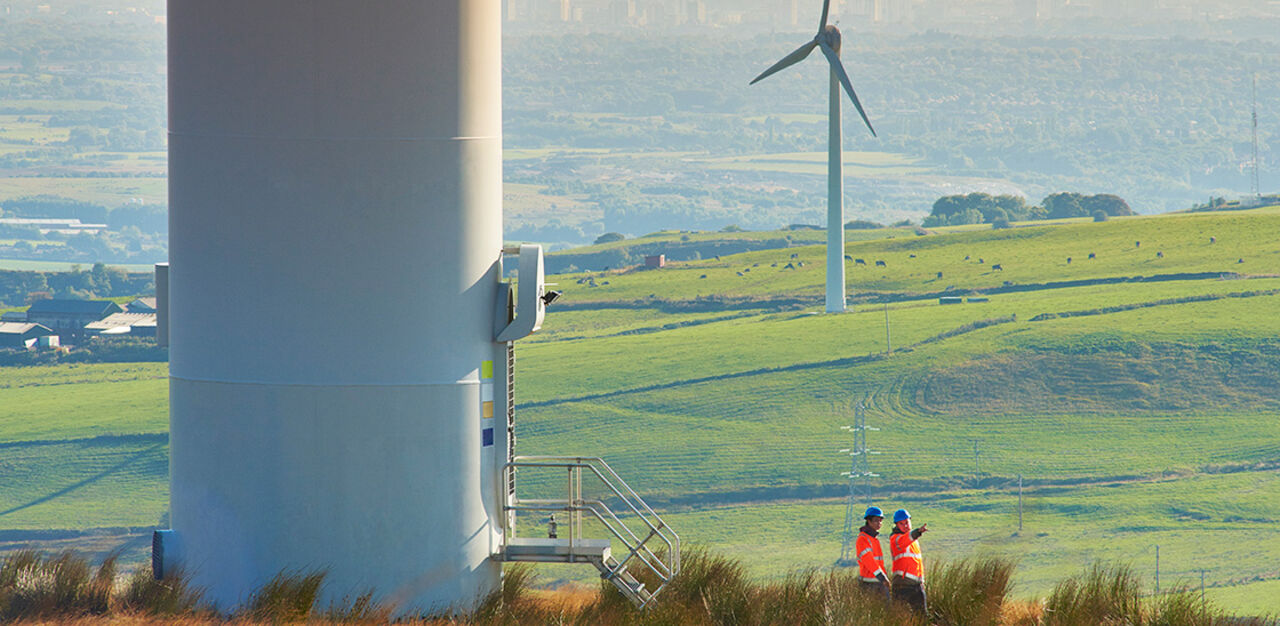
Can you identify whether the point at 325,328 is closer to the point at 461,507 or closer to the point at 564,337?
the point at 461,507

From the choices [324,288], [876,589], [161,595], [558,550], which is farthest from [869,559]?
[161,595]

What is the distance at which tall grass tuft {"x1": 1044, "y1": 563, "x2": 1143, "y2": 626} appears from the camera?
1377 cm

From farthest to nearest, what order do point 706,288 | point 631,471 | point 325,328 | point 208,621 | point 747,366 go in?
point 706,288
point 747,366
point 631,471
point 325,328
point 208,621

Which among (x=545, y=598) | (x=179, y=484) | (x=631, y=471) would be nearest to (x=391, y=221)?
(x=179, y=484)

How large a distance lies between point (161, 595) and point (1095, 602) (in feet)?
30.3

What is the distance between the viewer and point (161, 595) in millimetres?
14352

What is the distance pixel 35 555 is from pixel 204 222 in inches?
158

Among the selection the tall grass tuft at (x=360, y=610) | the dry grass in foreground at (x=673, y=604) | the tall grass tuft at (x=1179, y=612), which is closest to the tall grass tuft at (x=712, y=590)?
the dry grass in foreground at (x=673, y=604)

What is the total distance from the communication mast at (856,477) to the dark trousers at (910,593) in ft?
285

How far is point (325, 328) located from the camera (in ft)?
47.7

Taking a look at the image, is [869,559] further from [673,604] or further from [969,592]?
[673,604]

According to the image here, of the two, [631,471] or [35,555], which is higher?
→ [35,555]

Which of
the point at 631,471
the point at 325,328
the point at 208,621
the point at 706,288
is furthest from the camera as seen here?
the point at 706,288

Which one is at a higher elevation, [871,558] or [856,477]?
[871,558]
